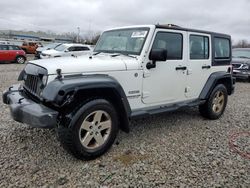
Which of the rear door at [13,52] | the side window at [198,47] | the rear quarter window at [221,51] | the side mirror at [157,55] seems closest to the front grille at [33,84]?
the side mirror at [157,55]

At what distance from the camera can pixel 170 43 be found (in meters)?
4.52

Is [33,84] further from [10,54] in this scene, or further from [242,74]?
[10,54]

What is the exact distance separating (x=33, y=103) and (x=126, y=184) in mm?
1579

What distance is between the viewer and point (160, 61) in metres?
4.20

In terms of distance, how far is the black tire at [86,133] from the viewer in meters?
3.18

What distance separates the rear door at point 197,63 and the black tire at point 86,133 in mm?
2008

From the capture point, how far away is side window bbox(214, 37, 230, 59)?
5.60 meters

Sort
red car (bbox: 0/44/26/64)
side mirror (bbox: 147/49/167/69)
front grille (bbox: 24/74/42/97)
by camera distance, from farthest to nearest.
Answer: red car (bbox: 0/44/26/64), side mirror (bbox: 147/49/167/69), front grille (bbox: 24/74/42/97)

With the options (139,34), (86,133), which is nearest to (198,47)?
(139,34)

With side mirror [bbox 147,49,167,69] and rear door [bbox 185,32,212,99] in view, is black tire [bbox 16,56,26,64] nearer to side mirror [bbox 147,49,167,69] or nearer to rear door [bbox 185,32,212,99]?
rear door [bbox 185,32,212,99]

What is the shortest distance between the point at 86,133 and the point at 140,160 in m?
0.87

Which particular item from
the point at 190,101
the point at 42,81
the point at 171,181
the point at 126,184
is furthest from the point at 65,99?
the point at 190,101

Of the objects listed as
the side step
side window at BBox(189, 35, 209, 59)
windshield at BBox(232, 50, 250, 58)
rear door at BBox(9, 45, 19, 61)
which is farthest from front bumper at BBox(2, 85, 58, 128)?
rear door at BBox(9, 45, 19, 61)

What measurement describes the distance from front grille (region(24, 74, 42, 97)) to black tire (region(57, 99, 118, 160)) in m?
0.65
